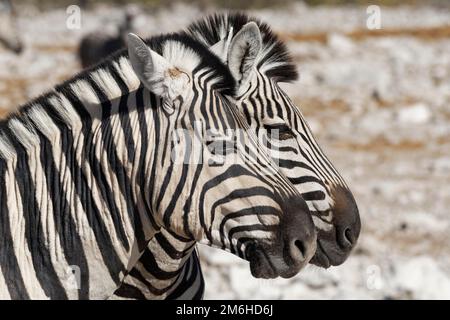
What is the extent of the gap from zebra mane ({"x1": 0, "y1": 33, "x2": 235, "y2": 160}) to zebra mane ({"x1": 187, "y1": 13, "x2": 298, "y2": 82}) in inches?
21.7

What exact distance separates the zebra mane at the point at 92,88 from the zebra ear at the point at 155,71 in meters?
0.10

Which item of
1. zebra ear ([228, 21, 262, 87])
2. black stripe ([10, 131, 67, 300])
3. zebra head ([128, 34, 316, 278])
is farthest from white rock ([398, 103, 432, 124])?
black stripe ([10, 131, 67, 300])

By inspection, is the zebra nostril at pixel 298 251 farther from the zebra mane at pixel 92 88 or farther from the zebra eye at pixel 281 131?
the zebra eye at pixel 281 131

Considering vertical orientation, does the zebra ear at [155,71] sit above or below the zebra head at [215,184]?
above

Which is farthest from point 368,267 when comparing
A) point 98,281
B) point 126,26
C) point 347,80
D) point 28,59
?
point 28,59

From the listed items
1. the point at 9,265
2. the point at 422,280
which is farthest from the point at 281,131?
the point at 422,280

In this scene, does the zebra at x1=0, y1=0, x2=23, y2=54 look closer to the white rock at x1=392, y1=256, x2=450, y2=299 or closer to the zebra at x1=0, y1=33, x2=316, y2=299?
the white rock at x1=392, y1=256, x2=450, y2=299

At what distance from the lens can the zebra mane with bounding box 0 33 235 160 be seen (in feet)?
9.00

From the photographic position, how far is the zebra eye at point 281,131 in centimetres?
351

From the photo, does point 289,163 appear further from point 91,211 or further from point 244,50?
point 91,211

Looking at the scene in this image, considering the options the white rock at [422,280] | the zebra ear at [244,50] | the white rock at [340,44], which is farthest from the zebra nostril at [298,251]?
the white rock at [340,44]

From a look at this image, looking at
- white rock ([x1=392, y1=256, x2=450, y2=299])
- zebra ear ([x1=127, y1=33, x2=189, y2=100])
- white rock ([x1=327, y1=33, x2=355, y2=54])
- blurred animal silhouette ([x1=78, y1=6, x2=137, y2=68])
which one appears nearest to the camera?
zebra ear ([x1=127, y1=33, x2=189, y2=100])

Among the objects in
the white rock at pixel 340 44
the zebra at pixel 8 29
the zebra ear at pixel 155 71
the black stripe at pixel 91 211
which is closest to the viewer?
the zebra ear at pixel 155 71
